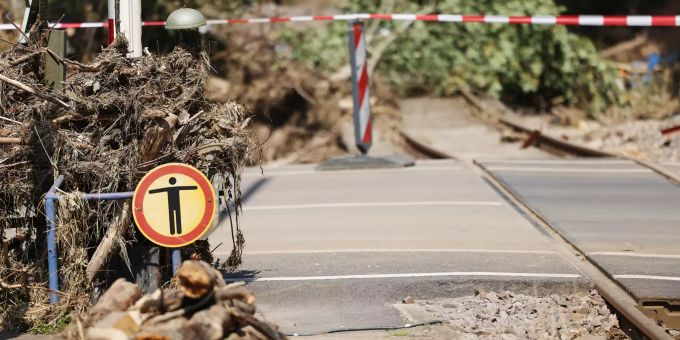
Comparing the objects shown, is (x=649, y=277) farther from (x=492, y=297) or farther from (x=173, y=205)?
(x=173, y=205)

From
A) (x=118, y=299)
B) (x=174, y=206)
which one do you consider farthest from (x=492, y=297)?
(x=118, y=299)

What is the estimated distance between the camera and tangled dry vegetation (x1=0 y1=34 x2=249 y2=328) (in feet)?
24.0

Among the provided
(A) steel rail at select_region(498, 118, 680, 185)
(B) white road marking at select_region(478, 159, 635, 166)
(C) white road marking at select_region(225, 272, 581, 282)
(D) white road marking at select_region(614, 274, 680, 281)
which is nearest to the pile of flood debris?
(C) white road marking at select_region(225, 272, 581, 282)

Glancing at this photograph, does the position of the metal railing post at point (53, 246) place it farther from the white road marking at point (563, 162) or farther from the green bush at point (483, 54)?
the green bush at point (483, 54)

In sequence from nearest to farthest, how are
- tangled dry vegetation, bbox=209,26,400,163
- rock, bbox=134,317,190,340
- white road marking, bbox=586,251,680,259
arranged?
rock, bbox=134,317,190,340, white road marking, bbox=586,251,680,259, tangled dry vegetation, bbox=209,26,400,163

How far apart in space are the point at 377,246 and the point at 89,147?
3.46 m

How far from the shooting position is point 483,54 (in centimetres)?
2253

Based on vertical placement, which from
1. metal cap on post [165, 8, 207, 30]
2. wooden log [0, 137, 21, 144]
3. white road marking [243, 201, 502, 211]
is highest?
metal cap on post [165, 8, 207, 30]

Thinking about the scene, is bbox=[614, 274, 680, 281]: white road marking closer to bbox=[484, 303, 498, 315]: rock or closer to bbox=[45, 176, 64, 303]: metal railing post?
bbox=[484, 303, 498, 315]: rock

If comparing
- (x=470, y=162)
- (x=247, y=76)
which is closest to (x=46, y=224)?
(x=470, y=162)

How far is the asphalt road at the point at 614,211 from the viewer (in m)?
9.02

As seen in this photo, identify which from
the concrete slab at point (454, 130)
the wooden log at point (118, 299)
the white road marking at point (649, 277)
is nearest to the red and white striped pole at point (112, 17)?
the wooden log at point (118, 299)

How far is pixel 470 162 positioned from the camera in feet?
52.4

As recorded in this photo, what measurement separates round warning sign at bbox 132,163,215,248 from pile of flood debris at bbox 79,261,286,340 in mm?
1085
